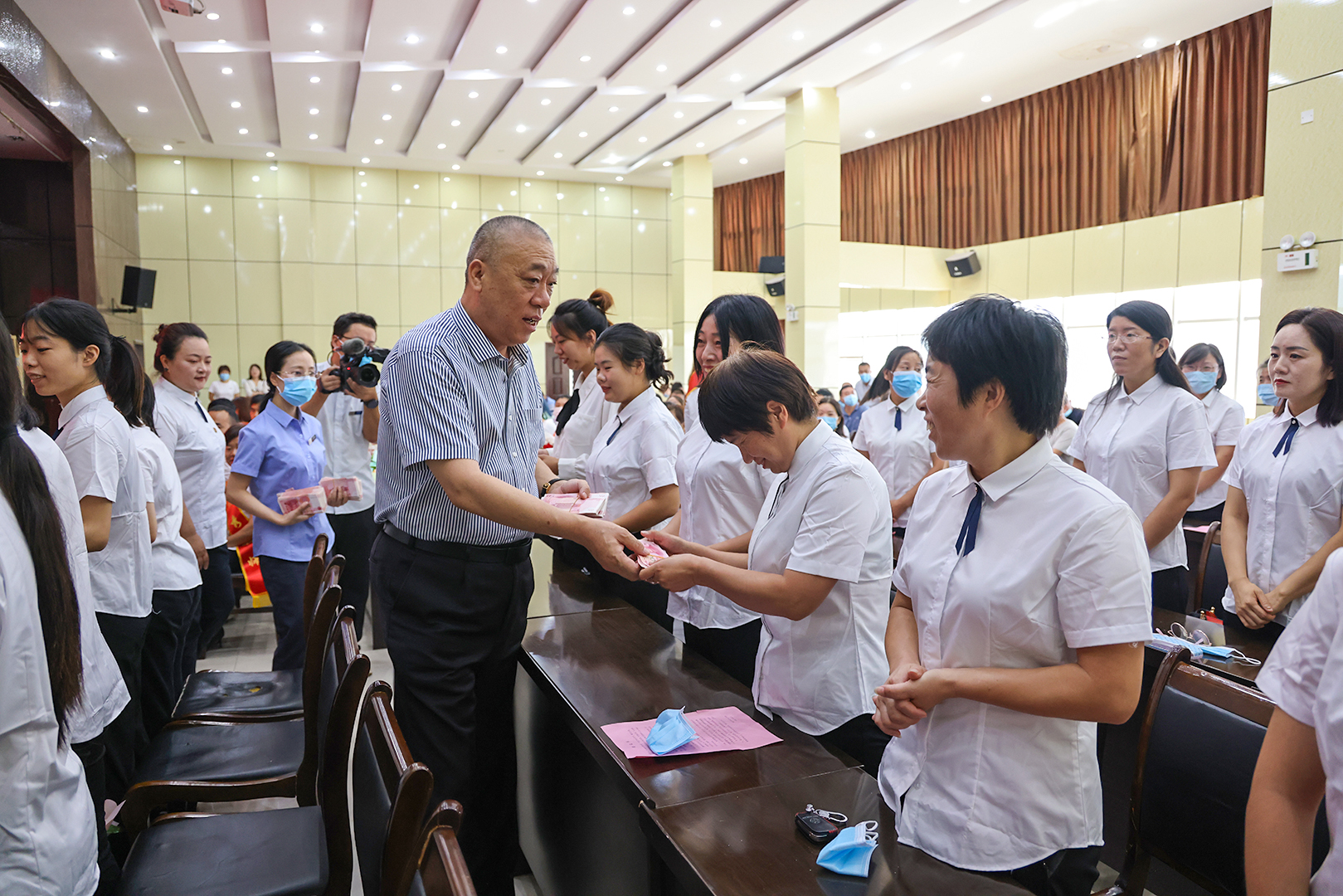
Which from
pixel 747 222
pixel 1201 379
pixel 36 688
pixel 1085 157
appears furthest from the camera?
pixel 747 222

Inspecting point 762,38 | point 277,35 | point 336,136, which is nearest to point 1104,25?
point 762,38

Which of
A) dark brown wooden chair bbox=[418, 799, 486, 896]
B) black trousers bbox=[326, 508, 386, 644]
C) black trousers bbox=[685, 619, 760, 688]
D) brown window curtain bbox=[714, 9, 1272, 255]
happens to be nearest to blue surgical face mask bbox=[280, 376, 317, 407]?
black trousers bbox=[326, 508, 386, 644]

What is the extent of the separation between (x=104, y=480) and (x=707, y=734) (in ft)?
5.62

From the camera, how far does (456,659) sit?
2.03 metres

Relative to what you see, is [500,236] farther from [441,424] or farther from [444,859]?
[444,859]

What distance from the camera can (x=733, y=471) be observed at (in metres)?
2.50

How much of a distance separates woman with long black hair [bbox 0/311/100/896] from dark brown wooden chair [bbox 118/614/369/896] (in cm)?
44

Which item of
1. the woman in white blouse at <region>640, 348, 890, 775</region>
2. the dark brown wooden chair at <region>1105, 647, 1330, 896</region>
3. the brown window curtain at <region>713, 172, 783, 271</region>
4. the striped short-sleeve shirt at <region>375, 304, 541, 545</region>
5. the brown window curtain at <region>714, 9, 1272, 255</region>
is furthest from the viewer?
the brown window curtain at <region>713, 172, 783, 271</region>

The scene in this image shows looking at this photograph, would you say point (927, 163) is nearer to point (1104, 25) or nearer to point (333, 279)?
point (1104, 25)

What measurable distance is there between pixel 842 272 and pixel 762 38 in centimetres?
387

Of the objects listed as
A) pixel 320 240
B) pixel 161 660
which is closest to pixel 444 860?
pixel 161 660

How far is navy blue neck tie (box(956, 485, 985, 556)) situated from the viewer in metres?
1.33

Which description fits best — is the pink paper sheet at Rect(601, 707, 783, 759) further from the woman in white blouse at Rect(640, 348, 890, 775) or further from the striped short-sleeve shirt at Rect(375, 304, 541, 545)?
the striped short-sleeve shirt at Rect(375, 304, 541, 545)

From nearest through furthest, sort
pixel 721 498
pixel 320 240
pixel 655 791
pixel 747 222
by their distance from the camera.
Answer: pixel 655 791
pixel 721 498
pixel 320 240
pixel 747 222
